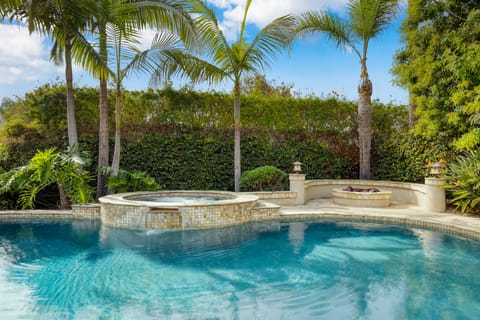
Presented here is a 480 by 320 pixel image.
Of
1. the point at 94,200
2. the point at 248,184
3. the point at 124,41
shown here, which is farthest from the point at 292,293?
the point at 124,41

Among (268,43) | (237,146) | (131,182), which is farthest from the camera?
(237,146)

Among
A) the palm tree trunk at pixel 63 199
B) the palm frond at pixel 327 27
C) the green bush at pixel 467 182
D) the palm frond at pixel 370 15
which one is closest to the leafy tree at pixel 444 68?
the green bush at pixel 467 182

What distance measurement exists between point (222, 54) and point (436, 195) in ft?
24.2

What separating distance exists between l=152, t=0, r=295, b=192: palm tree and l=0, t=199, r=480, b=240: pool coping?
4.37 metres

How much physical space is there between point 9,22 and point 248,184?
26.5 ft

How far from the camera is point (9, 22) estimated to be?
9539 mm

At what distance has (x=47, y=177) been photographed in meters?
8.87

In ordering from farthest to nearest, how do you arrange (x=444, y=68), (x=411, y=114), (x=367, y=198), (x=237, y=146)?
(x=411, y=114), (x=237, y=146), (x=367, y=198), (x=444, y=68)

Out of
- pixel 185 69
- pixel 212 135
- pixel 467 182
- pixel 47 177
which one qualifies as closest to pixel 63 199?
pixel 47 177

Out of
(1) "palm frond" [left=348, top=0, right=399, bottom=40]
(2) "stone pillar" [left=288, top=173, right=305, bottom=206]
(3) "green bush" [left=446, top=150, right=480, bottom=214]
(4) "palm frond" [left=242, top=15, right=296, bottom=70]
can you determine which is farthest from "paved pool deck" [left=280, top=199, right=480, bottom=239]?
(1) "palm frond" [left=348, top=0, right=399, bottom=40]

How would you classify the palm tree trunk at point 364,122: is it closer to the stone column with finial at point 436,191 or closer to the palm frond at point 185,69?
the stone column with finial at point 436,191

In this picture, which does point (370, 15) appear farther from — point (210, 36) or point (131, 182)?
point (131, 182)

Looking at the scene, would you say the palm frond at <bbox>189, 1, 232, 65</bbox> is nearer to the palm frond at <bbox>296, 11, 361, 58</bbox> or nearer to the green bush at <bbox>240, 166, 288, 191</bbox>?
the palm frond at <bbox>296, 11, 361, 58</bbox>

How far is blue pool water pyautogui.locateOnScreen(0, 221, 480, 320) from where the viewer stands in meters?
4.10
